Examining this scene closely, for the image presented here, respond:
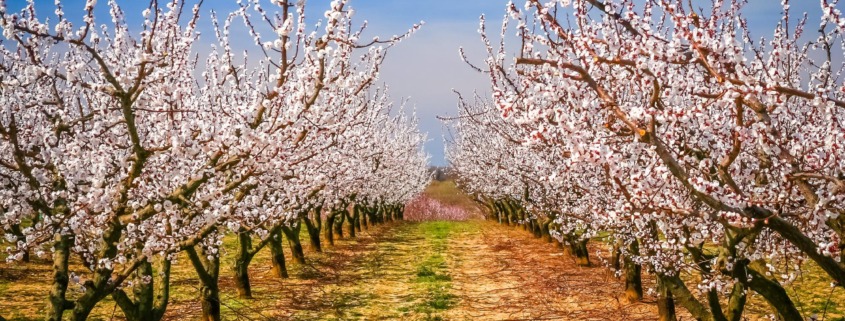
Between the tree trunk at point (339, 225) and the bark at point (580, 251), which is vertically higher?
the tree trunk at point (339, 225)

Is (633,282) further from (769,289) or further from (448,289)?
(769,289)

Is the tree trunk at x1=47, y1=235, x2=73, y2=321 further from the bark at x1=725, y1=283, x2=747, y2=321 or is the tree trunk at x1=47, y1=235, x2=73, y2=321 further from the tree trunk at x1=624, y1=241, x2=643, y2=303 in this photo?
the tree trunk at x1=624, y1=241, x2=643, y2=303

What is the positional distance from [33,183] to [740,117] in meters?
6.20

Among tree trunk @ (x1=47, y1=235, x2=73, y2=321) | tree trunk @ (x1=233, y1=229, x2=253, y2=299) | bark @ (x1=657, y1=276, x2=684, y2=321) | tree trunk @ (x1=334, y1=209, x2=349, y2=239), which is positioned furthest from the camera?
tree trunk @ (x1=334, y1=209, x2=349, y2=239)

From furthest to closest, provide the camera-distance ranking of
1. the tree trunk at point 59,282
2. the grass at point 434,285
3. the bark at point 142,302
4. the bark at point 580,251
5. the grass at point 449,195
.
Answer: the grass at point 449,195, the bark at point 580,251, the grass at point 434,285, the bark at point 142,302, the tree trunk at point 59,282

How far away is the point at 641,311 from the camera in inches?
477

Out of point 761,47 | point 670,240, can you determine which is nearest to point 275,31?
point 670,240

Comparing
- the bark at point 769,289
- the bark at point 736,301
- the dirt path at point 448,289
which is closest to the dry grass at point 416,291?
the dirt path at point 448,289

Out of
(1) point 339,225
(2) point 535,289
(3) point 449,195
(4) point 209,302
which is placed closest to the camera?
(4) point 209,302

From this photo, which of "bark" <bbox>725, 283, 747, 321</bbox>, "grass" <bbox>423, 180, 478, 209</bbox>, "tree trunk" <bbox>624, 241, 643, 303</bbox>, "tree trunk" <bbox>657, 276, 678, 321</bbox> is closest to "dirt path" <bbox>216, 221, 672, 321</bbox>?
"tree trunk" <bbox>624, 241, 643, 303</bbox>

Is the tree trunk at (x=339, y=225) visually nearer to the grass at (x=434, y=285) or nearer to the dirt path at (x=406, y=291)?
the dirt path at (x=406, y=291)

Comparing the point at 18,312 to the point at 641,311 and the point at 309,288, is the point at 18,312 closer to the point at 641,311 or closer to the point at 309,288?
the point at 309,288

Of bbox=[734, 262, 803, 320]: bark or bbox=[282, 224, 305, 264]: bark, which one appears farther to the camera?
bbox=[282, 224, 305, 264]: bark

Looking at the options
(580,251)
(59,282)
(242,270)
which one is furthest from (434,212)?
(59,282)
